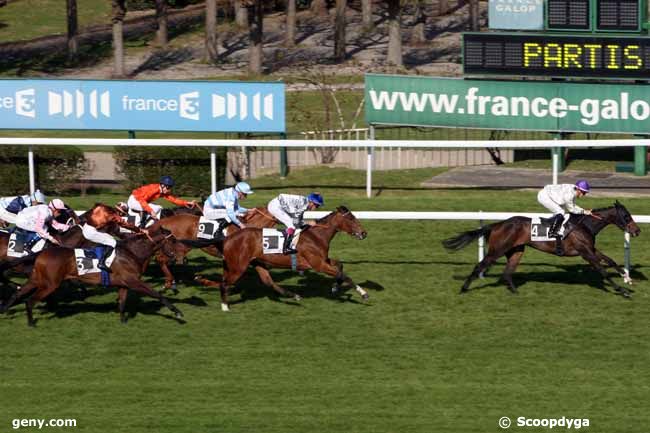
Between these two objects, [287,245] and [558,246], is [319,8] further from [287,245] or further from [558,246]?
[287,245]

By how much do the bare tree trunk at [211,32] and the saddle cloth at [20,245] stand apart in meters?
27.4

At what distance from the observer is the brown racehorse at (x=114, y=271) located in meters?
11.3

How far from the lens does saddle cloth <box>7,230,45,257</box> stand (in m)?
12.1

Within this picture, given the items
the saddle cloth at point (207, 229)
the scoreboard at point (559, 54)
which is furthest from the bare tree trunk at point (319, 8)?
the saddle cloth at point (207, 229)

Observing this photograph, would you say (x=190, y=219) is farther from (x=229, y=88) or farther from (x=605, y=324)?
(x=229, y=88)

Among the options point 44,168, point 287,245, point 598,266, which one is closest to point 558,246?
point 598,266

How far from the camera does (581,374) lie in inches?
400

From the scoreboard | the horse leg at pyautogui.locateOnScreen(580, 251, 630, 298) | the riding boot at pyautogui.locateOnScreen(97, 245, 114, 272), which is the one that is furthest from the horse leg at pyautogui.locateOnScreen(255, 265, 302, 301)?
the scoreboard

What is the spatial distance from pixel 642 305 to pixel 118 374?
5259mm

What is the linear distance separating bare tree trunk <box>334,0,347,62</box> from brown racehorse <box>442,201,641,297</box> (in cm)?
2696

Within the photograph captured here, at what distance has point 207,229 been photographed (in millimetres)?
12945

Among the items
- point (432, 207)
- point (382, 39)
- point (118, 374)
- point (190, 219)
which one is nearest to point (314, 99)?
point (382, 39)

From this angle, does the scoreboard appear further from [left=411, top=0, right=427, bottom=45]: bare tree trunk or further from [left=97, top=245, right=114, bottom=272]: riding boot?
[left=411, top=0, right=427, bottom=45]: bare tree trunk

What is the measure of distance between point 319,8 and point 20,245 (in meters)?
36.0
